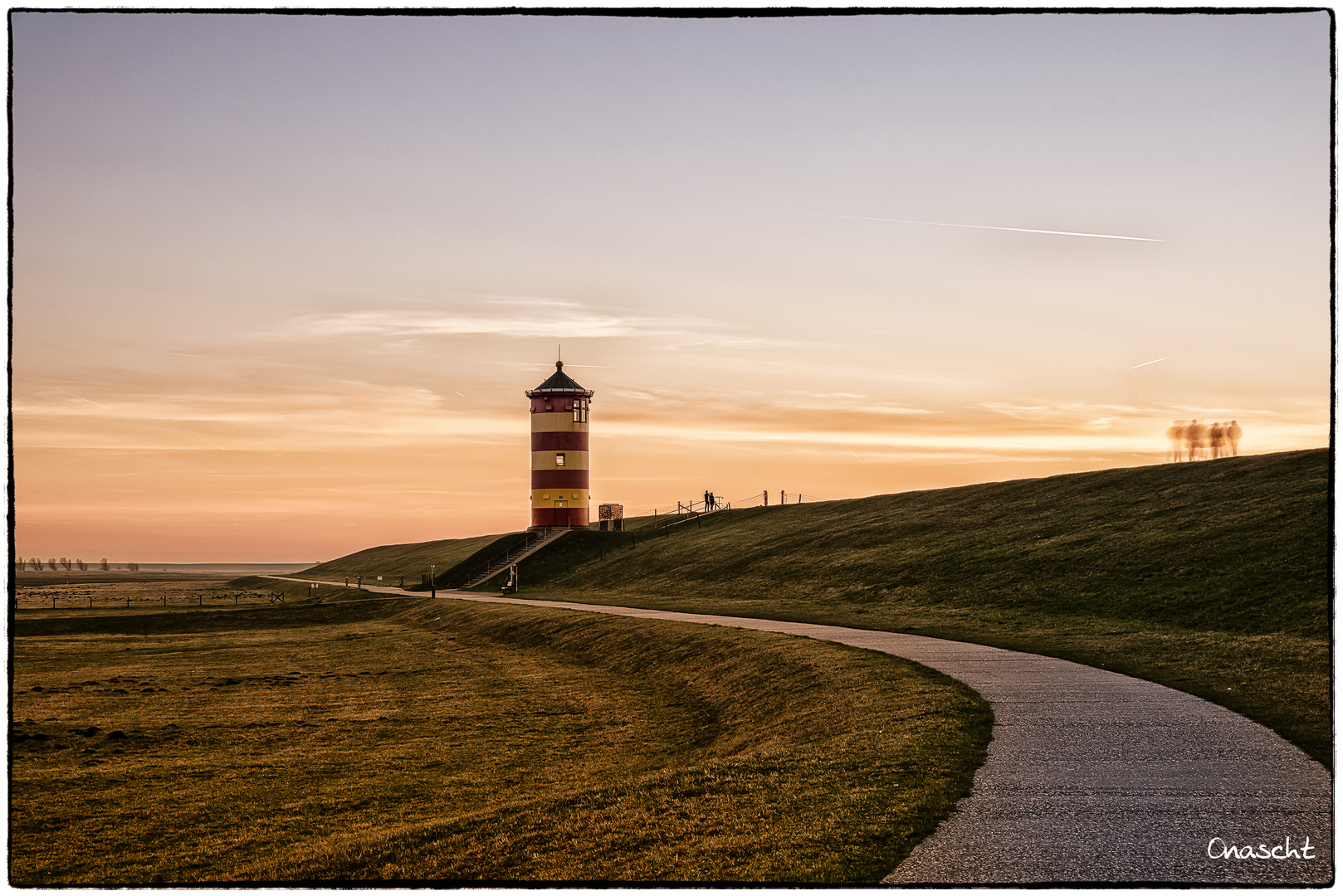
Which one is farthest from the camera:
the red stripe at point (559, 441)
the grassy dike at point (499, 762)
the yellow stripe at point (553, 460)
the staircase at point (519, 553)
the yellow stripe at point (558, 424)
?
the yellow stripe at point (553, 460)

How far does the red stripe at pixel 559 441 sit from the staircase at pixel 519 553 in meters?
5.52

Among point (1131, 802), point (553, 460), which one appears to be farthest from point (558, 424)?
point (1131, 802)

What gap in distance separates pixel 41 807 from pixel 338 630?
101ft

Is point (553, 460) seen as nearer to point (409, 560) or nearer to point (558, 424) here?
point (558, 424)

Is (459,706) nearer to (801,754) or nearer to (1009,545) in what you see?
(801,754)

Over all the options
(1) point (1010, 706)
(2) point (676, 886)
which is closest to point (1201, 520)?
(1) point (1010, 706)

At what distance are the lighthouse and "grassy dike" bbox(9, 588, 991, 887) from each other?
3619cm

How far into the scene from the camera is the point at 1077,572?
36188mm

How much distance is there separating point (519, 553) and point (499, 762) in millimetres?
50259

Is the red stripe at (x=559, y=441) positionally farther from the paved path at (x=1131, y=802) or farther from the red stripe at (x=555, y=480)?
the paved path at (x=1131, y=802)

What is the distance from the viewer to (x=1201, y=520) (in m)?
40.2

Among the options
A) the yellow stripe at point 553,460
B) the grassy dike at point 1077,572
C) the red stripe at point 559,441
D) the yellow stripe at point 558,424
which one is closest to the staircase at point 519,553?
the grassy dike at point 1077,572

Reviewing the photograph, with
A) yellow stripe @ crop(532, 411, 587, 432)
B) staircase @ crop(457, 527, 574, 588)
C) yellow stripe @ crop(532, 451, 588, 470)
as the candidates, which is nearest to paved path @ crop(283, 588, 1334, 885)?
staircase @ crop(457, 527, 574, 588)

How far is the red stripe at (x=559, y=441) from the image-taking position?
72.1 meters
